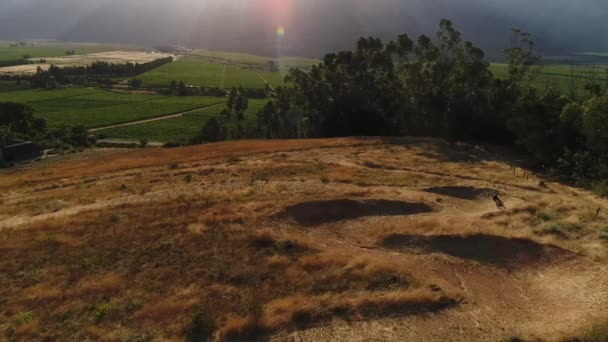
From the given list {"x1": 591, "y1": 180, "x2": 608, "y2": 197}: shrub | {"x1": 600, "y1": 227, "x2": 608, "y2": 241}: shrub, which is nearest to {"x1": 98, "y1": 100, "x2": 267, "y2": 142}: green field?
{"x1": 591, "y1": 180, "x2": 608, "y2": 197}: shrub

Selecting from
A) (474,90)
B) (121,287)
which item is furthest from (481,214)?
(474,90)

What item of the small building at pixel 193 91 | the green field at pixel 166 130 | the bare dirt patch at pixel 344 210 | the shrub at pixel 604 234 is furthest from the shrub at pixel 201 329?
the small building at pixel 193 91

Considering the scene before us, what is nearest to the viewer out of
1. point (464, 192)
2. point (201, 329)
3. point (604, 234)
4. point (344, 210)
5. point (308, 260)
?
point (201, 329)

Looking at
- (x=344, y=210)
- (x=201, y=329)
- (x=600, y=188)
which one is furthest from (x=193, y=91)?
(x=201, y=329)

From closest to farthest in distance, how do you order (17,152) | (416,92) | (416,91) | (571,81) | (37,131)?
(416,92) < (416,91) < (17,152) < (571,81) < (37,131)

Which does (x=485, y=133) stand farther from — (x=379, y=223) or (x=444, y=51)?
(x=379, y=223)

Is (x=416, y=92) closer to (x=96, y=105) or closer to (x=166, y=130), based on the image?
(x=166, y=130)
